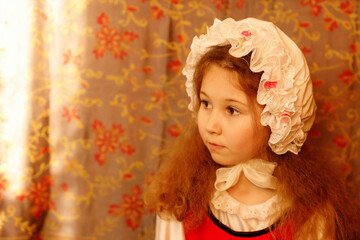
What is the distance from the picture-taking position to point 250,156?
3.66 feet

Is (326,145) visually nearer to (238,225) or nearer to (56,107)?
(238,225)

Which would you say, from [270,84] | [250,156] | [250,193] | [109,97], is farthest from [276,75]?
[109,97]

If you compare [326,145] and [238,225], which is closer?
[238,225]

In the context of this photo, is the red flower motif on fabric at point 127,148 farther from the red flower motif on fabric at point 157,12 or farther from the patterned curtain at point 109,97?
the red flower motif on fabric at point 157,12

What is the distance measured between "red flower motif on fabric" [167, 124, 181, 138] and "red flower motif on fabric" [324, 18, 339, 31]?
0.64m

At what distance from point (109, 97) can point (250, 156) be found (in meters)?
0.61

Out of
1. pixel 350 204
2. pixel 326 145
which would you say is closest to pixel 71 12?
pixel 326 145

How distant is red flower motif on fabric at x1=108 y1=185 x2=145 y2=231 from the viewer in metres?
1.51

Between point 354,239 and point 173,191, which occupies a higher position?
point 173,191

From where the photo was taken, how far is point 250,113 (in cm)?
105

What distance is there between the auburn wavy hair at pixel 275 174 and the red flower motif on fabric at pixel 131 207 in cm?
21

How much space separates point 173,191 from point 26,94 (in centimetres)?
65

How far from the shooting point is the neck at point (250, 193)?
3.74 feet

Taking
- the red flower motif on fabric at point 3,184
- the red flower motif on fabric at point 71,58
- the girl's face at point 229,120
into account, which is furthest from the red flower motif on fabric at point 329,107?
the red flower motif on fabric at point 3,184
